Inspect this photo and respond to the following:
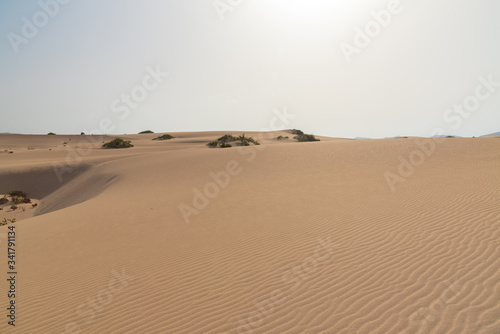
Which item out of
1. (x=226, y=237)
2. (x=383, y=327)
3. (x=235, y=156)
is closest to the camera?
(x=383, y=327)

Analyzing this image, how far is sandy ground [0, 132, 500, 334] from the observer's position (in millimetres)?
3936

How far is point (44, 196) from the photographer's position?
1639 centimetres

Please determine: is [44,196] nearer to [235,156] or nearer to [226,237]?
[235,156]

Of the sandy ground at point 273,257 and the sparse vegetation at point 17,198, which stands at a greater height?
the sparse vegetation at point 17,198

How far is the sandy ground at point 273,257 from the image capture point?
12.9 feet

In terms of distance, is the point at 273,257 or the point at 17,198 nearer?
the point at 273,257

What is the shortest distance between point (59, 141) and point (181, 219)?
39082mm

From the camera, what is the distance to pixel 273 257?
570cm

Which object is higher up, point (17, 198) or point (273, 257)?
point (17, 198)

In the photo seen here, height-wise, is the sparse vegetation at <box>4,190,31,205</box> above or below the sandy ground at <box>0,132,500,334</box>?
above

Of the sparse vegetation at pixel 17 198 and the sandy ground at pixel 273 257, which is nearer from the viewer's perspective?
the sandy ground at pixel 273 257

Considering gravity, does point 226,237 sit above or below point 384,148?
below

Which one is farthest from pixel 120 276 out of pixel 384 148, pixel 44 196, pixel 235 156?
pixel 384 148

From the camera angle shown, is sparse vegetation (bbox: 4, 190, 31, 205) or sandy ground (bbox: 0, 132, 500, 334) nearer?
sandy ground (bbox: 0, 132, 500, 334)
